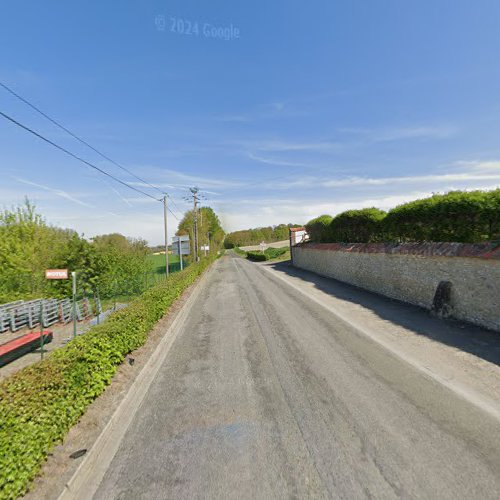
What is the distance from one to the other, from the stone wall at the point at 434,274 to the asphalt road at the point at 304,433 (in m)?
3.89

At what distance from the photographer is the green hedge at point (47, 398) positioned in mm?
3170

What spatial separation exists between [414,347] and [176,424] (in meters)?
6.30

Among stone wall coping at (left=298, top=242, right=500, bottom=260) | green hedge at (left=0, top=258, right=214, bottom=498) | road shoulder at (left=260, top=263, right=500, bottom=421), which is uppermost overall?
stone wall coping at (left=298, top=242, right=500, bottom=260)

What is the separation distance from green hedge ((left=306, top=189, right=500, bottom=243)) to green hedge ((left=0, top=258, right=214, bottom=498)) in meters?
11.9

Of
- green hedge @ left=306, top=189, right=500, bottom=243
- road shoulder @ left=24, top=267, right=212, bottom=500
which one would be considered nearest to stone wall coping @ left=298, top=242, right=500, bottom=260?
green hedge @ left=306, top=189, right=500, bottom=243

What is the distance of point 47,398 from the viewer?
12.9ft

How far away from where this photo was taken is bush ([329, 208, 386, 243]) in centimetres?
1559

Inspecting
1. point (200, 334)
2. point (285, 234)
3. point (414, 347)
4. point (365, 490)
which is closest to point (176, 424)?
point (365, 490)

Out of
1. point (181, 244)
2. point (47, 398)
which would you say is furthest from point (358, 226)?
point (47, 398)

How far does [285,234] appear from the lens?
356 feet

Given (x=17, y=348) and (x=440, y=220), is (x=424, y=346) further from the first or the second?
(x=17, y=348)

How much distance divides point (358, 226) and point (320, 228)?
760 cm

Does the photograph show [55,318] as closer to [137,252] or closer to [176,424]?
[137,252]

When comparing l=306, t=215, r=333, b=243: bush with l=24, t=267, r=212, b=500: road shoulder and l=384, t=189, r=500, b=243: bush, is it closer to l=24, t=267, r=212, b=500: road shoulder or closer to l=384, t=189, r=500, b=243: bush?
l=384, t=189, r=500, b=243: bush
